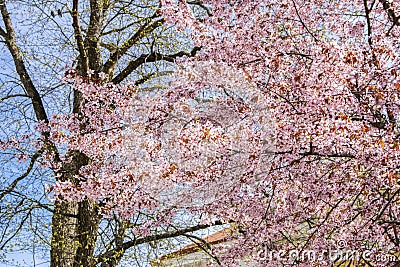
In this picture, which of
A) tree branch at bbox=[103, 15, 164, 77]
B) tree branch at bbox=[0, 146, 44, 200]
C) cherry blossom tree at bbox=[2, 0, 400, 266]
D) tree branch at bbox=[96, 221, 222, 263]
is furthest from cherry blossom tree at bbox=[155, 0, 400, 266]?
tree branch at bbox=[0, 146, 44, 200]

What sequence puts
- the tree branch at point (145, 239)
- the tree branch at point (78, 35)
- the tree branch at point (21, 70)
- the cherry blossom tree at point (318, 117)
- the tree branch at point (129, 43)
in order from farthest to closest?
the tree branch at point (21, 70)
the tree branch at point (129, 43)
the tree branch at point (145, 239)
the tree branch at point (78, 35)
the cherry blossom tree at point (318, 117)

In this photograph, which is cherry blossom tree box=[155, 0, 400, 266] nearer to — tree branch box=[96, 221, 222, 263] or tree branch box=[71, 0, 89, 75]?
tree branch box=[96, 221, 222, 263]

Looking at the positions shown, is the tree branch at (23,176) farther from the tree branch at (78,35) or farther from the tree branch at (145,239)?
the tree branch at (145,239)

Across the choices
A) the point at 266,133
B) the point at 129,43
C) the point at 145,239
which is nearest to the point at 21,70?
the point at 129,43

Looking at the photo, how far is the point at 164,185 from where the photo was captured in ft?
13.4

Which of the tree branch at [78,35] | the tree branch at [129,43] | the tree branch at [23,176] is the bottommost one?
the tree branch at [23,176]

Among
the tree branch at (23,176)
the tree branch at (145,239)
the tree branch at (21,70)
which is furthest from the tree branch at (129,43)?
the tree branch at (145,239)

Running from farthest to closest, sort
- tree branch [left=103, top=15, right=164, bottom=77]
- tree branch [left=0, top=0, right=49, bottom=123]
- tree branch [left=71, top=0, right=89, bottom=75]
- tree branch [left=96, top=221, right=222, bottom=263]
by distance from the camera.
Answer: tree branch [left=0, top=0, right=49, bottom=123], tree branch [left=103, top=15, right=164, bottom=77], tree branch [left=96, top=221, right=222, bottom=263], tree branch [left=71, top=0, right=89, bottom=75]

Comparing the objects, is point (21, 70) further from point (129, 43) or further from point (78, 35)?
point (129, 43)

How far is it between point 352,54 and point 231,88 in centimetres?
116

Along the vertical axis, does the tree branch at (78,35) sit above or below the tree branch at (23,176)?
above

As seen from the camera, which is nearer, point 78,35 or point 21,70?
point 78,35

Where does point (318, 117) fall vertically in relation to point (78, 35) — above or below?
below

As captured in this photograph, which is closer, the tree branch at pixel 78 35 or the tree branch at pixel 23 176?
the tree branch at pixel 78 35
